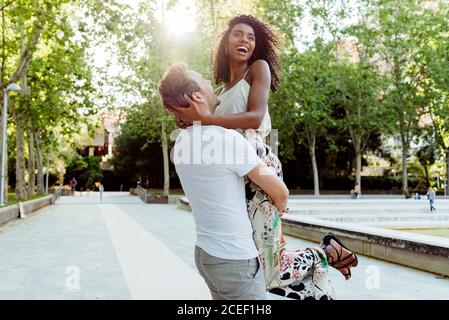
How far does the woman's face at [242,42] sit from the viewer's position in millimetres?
2730

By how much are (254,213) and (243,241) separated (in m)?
0.14

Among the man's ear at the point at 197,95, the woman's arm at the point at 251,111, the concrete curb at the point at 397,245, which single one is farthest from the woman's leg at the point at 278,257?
the concrete curb at the point at 397,245

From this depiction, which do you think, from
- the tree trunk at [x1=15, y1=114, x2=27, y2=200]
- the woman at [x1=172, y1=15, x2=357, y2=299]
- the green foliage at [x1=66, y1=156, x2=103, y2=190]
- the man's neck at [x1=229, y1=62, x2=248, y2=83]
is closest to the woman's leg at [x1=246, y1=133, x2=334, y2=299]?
the woman at [x1=172, y1=15, x2=357, y2=299]

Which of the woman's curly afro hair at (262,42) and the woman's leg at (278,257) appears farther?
the woman's curly afro hair at (262,42)

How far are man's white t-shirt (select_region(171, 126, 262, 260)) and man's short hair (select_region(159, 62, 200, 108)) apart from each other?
0.16 m

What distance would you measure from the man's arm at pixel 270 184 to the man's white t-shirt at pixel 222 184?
1.5 inches

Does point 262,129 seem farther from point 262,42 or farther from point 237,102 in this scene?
point 262,42

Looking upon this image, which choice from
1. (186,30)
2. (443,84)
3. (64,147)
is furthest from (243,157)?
(64,147)

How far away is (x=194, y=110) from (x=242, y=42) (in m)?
0.60

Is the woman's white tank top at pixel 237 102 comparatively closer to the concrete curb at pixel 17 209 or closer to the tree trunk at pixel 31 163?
the concrete curb at pixel 17 209

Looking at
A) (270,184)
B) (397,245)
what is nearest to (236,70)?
(270,184)

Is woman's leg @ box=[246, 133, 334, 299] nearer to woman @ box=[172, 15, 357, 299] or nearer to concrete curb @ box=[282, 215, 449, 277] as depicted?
woman @ box=[172, 15, 357, 299]

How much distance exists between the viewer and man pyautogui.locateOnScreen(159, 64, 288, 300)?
7.29 ft

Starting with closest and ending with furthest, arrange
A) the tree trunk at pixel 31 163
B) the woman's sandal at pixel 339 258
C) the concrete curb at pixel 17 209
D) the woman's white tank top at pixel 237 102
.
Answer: the woman's sandal at pixel 339 258
the woman's white tank top at pixel 237 102
the concrete curb at pixel 17 209
the tree trunk at pixel 31 163
